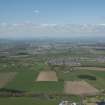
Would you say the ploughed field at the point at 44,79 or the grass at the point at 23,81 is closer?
the ploughed field at the point at 44,79

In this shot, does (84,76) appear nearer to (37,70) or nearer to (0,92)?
(37,70)

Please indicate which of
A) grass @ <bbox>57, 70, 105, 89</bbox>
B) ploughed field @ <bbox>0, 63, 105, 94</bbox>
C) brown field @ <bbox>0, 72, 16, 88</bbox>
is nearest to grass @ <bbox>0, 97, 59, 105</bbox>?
ploughed field @ <bbox>0, 63, 105, 94</bbox>

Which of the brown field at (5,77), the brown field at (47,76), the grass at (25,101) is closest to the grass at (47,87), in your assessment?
the brown field at (47,76)

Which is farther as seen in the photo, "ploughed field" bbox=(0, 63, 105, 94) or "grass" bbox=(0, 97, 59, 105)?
"ploughed field" bbox=(0, 63, 105, 94)

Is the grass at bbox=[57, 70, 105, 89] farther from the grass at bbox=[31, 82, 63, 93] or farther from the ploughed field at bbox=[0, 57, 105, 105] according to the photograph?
the grass at bbox=[31, 82, 63, 93]

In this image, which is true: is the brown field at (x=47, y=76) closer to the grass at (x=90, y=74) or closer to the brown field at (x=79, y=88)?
the grass at (x=90, y=74)

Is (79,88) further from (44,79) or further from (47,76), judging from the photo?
(47,76)
